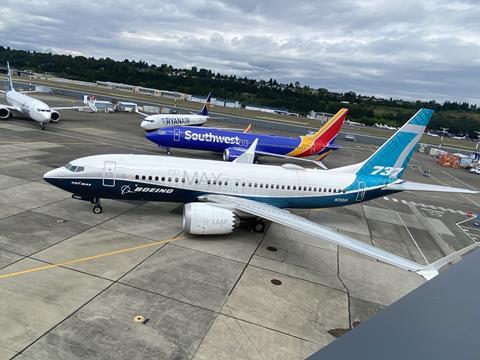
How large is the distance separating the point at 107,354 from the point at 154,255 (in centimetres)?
765

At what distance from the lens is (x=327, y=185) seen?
2694 centimetres

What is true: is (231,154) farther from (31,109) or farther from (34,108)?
(31,109)

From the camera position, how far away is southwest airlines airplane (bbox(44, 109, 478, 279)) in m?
22.9

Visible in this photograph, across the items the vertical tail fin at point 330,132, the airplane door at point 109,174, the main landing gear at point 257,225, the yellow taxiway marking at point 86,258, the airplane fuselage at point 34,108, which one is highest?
the vertical tail fin at point 330,132

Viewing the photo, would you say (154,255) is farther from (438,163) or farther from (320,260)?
(438,163)

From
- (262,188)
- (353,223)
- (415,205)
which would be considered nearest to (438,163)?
(415,205)

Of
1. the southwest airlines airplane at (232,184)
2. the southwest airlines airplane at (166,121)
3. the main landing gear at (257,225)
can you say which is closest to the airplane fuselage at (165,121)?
the southwest airlines airplane at (166,121)

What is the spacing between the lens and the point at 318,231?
19.8m

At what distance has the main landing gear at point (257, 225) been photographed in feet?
82.6

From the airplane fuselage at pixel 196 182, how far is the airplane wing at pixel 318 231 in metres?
1.17

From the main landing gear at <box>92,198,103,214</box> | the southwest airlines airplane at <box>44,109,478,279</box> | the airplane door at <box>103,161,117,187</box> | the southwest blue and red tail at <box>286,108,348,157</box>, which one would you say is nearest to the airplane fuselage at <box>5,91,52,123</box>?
the southwest airlines airplane at <box>44,109,478,279</box>

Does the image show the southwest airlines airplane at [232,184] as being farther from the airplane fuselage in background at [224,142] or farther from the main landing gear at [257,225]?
the airplane fuselage in background at [224,142]

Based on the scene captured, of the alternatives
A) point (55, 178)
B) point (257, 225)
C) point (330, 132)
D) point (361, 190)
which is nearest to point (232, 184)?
point (257, 225)

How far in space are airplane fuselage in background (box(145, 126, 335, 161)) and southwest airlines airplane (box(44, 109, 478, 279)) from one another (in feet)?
67.8
